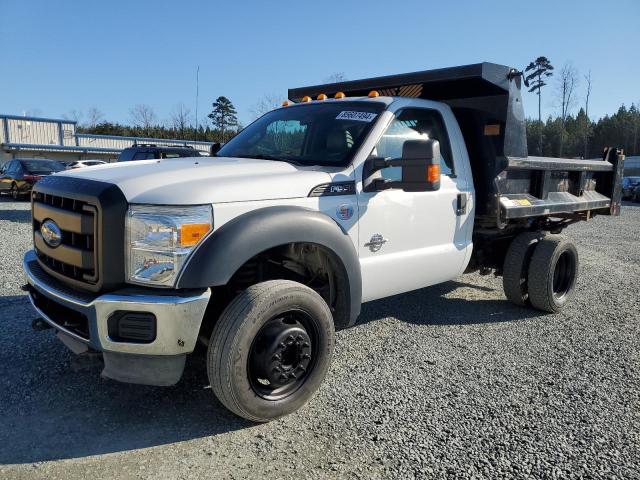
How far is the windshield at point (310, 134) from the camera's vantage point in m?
3.76

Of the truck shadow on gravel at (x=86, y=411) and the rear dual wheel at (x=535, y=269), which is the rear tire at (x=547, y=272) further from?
the truck shadow on gravel at (x=86, y=411)

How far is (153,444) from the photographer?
2.81 m

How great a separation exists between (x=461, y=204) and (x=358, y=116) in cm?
122

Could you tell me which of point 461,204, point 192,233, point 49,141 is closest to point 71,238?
→ point 192,233

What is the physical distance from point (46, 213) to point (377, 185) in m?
2.13

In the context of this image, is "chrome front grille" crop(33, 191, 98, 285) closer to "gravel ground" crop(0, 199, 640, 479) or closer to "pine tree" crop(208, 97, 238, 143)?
"gravel ground" crop(0, 199, 640, 479)

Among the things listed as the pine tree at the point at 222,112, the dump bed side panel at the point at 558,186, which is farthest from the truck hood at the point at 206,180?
the pine tree at the point at 222,112

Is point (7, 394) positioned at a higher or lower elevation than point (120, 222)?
lower

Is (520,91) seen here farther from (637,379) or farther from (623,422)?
(623,422)

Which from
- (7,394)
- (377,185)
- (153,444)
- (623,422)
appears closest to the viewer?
(153,444)

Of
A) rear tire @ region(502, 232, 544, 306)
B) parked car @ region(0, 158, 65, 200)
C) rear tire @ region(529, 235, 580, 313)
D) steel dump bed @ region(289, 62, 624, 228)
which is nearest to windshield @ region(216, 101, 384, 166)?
steel dump bed @ region(289, 62, 624, 228)

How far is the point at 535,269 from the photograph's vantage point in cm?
520

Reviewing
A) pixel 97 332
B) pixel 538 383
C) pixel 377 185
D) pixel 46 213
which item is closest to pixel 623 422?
pixel 538 383

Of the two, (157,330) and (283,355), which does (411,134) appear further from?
(157,330)
